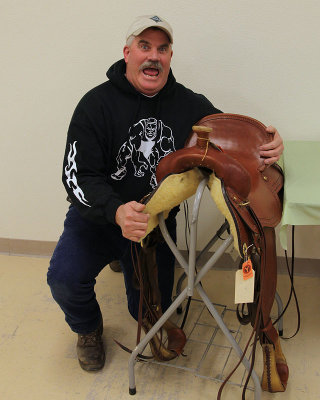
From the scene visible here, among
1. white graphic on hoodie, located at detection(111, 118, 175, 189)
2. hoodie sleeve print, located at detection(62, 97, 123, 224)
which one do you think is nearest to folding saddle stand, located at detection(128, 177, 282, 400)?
hoodie sleeve print, located at detection(62, 97, 123, 224)

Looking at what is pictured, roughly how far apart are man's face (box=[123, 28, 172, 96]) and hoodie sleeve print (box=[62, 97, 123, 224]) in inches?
7.3

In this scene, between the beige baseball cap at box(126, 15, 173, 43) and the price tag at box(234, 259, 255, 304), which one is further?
the beige baseball cap at box(126, 15, 173, 43)

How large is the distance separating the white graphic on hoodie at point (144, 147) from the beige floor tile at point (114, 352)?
2.40ft

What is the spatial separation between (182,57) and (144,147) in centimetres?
54

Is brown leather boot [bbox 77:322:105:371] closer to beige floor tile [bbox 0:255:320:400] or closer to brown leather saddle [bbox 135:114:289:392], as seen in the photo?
beige floor tile [bbox 0:255:320:400]

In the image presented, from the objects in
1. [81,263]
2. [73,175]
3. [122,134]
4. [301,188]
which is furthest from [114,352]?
[301,188]

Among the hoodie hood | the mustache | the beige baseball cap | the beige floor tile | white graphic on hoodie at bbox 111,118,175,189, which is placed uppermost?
the beige baseball cap

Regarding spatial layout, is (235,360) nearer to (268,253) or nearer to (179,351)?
(179,351)

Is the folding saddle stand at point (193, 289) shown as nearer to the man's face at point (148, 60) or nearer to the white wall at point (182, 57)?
the man's face at point (148, 60)

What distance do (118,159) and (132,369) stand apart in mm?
766

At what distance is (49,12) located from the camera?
2.15 m

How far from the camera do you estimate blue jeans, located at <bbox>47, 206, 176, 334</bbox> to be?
1762 millimetres

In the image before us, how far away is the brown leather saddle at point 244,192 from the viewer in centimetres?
138

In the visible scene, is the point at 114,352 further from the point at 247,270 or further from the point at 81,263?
the point at 247,270
